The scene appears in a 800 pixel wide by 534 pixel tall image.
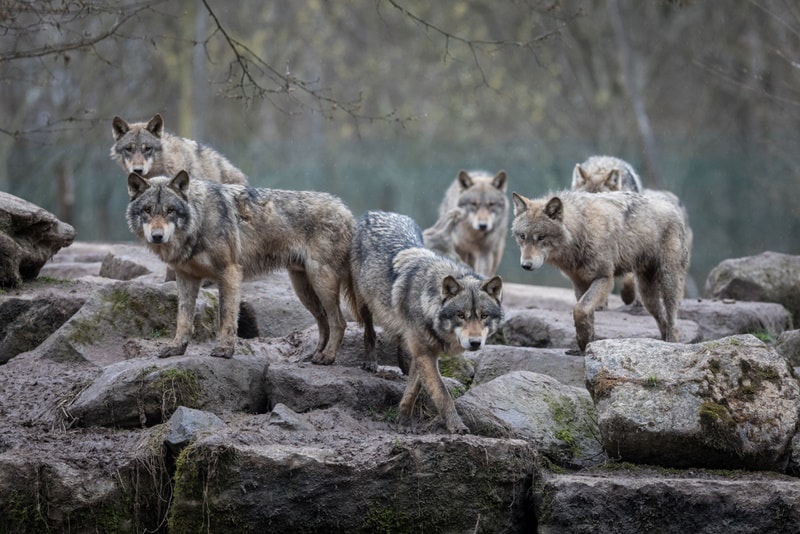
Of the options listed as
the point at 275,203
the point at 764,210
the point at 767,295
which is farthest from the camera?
the point at 764,210

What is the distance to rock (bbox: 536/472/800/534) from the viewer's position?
6320 millimetres

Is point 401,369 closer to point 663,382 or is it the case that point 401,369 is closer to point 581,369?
point 581,369

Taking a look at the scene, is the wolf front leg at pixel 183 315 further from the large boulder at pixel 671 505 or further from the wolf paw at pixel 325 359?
the large boulder at pixel 671 505

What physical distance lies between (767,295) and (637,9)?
60.8ft

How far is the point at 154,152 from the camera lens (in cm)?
985

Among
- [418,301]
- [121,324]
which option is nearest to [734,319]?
[418,301]

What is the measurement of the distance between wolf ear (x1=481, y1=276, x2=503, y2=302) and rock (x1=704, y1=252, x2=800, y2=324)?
684 centimetres

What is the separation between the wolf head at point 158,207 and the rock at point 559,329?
4.13 meters

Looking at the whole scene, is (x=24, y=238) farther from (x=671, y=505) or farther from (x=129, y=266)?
(x=671, y=505)

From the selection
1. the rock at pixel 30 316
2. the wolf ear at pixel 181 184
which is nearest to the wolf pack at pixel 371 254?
the wolf ear at pixel 181 184

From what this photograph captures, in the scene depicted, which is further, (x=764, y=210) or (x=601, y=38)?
(x=601, y=38)

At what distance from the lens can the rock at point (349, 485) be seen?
6.32m

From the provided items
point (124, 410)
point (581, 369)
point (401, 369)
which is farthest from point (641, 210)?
point (124, 410)

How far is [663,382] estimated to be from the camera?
690 centimetres
